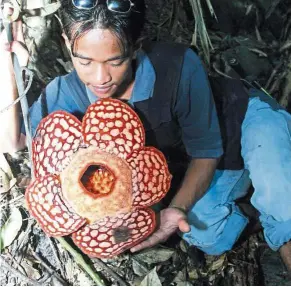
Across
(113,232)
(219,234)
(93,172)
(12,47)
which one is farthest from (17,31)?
(219,234)

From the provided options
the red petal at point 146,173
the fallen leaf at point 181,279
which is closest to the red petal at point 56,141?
the red petal at point 146,173

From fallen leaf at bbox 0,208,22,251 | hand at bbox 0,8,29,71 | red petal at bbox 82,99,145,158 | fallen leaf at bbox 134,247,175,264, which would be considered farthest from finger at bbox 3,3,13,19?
fallen leaf at bbox 134,247,175,264

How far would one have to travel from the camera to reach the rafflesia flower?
0.85 metres

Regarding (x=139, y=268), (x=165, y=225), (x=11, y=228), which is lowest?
(x=139, y=268)

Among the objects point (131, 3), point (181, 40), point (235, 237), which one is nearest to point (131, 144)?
point (131, 3)

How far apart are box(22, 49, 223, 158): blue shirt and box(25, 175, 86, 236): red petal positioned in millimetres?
153

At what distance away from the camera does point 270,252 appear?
1416 mm

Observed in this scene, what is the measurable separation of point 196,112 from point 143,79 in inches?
5.4

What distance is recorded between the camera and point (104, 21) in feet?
2.65

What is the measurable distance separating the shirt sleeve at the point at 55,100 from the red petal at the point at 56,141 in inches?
5.5

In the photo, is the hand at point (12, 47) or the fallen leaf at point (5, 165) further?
the fallen leaf at point (5, 165)

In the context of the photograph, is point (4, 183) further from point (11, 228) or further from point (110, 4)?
point (110, 4)

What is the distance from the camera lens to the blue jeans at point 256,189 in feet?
3.85

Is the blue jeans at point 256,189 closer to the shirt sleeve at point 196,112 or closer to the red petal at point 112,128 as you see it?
the shirt sleeve at point 196,112
